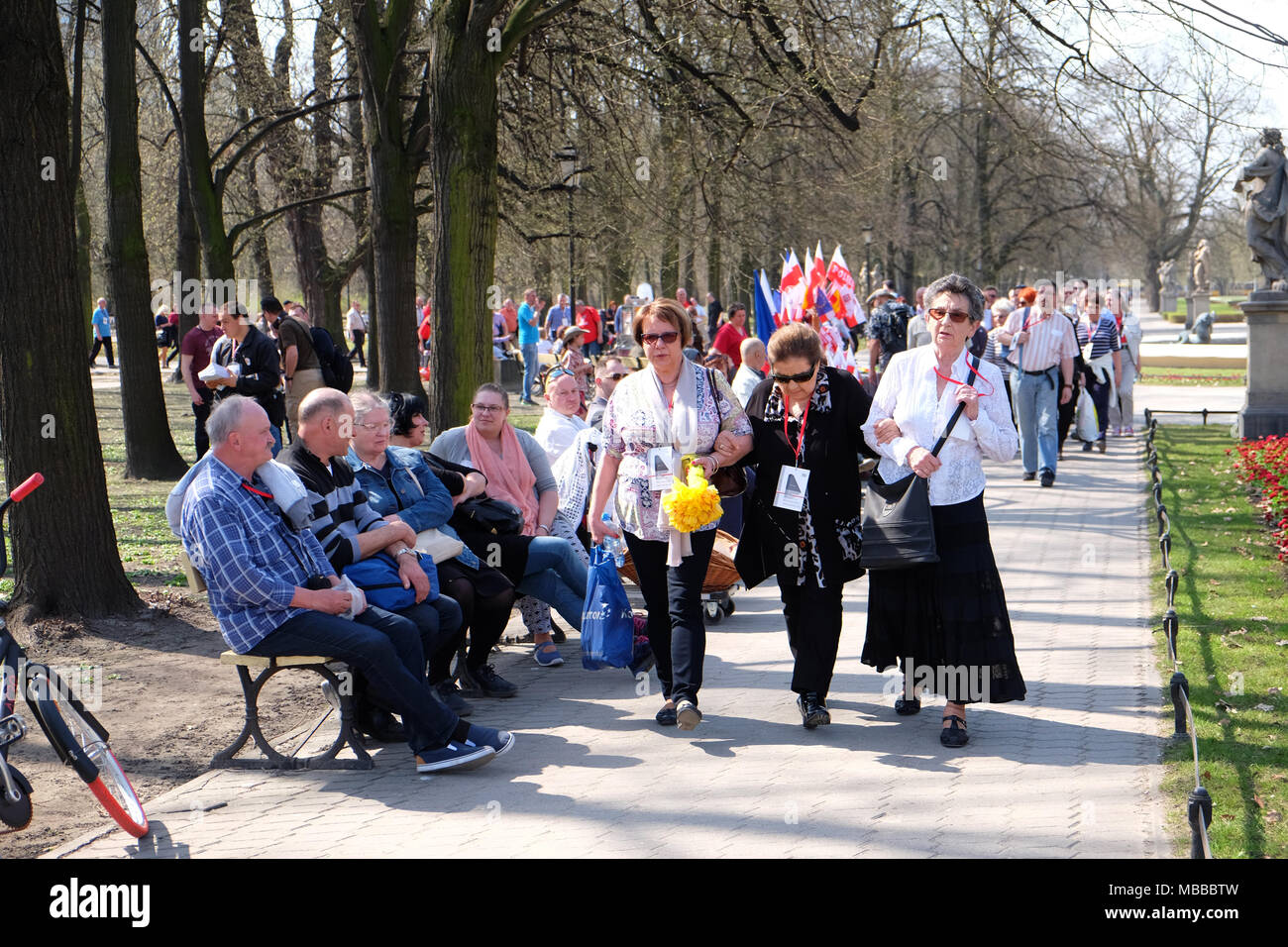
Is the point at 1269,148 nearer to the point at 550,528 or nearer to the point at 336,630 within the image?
the point at 550,528

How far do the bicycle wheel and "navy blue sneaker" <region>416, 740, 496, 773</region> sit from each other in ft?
3.65

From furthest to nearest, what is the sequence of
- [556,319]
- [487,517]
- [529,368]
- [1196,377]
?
[556,319]
[1196,377]
[529,368]
[487,517]

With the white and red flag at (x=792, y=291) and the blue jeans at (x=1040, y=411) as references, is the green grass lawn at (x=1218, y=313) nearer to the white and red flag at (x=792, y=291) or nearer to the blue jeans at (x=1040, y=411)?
the blue jeans at (x=1040, y=411)

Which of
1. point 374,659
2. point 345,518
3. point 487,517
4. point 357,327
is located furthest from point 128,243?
point 357,327

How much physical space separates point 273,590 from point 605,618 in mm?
1944

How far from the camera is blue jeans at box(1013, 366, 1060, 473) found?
14008 millimetres

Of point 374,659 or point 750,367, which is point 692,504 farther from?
point 750,367

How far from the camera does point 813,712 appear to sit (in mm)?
6070

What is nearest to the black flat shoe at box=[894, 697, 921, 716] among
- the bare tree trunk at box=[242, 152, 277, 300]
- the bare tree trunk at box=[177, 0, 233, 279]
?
the bare tree trunk at box=[177, 0, 233, 279]

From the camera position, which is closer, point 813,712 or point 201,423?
point 813,712

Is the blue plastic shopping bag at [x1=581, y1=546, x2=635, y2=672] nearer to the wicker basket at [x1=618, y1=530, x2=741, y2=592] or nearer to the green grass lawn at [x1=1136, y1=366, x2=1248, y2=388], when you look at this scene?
the wicker basket at [x1=618, y1=530, x2=741, y2=592]

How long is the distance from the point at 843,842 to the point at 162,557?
281 inches

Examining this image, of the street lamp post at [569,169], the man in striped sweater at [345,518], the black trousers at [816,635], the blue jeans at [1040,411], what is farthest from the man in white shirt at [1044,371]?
the man in striped sweater at [345,518]

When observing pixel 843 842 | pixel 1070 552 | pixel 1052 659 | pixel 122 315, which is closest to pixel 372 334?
pixel 122 315
